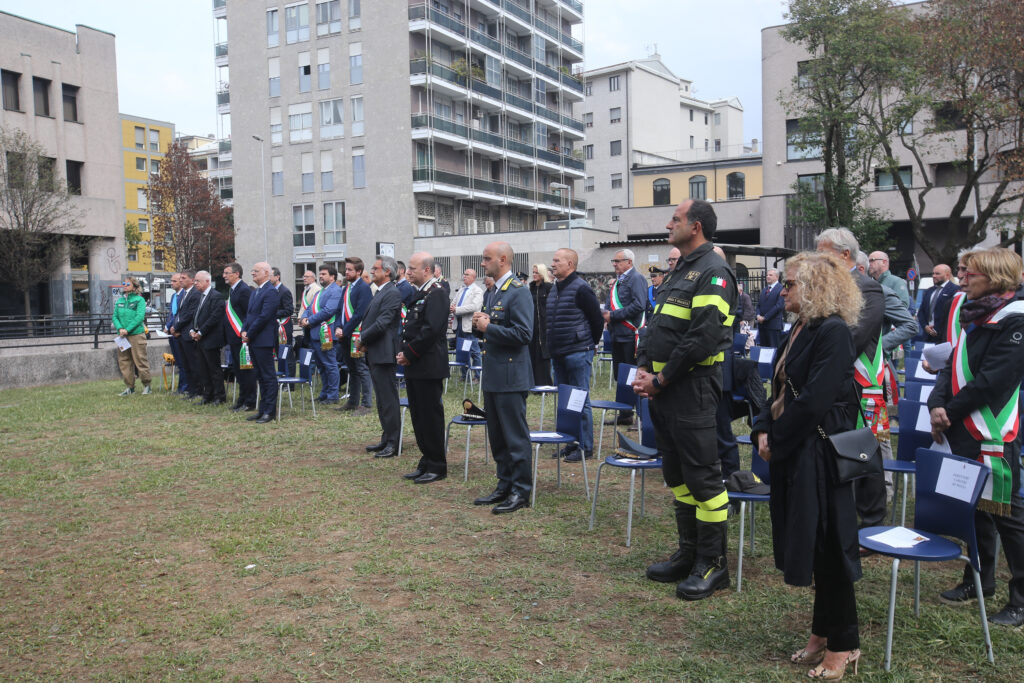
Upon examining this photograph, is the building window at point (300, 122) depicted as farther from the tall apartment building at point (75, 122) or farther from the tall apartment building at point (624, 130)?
the tall apartment building at point (624, 130)

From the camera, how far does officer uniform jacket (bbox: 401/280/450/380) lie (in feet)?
23.4

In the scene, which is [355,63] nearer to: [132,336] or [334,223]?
[334,223]

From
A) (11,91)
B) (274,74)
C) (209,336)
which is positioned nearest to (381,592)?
(209,336)

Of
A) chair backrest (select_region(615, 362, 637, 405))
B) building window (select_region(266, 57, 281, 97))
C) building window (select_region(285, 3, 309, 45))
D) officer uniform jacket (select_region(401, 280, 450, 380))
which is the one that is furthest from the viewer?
building window (select_region(266, 57, 281, 97))

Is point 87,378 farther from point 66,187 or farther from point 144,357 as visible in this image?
point 66,187

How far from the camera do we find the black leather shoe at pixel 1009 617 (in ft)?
13.0

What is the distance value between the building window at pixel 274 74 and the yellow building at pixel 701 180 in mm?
23332

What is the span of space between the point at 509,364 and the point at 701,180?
4671 centimetres

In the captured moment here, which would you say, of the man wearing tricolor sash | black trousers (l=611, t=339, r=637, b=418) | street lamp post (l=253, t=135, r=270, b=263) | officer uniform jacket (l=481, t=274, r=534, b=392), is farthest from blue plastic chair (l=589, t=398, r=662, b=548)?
street lamp post (l=253, t=135, r=270, b=263)

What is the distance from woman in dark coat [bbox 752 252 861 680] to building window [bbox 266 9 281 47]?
50.1 meters

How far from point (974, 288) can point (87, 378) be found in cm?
1687

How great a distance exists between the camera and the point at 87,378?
16500 mm

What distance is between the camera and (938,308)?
11.0 meters

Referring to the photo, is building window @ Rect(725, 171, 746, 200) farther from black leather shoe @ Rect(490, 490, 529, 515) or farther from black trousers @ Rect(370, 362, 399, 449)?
black leather shoe @ Rect(490, 490, 529, 515)
